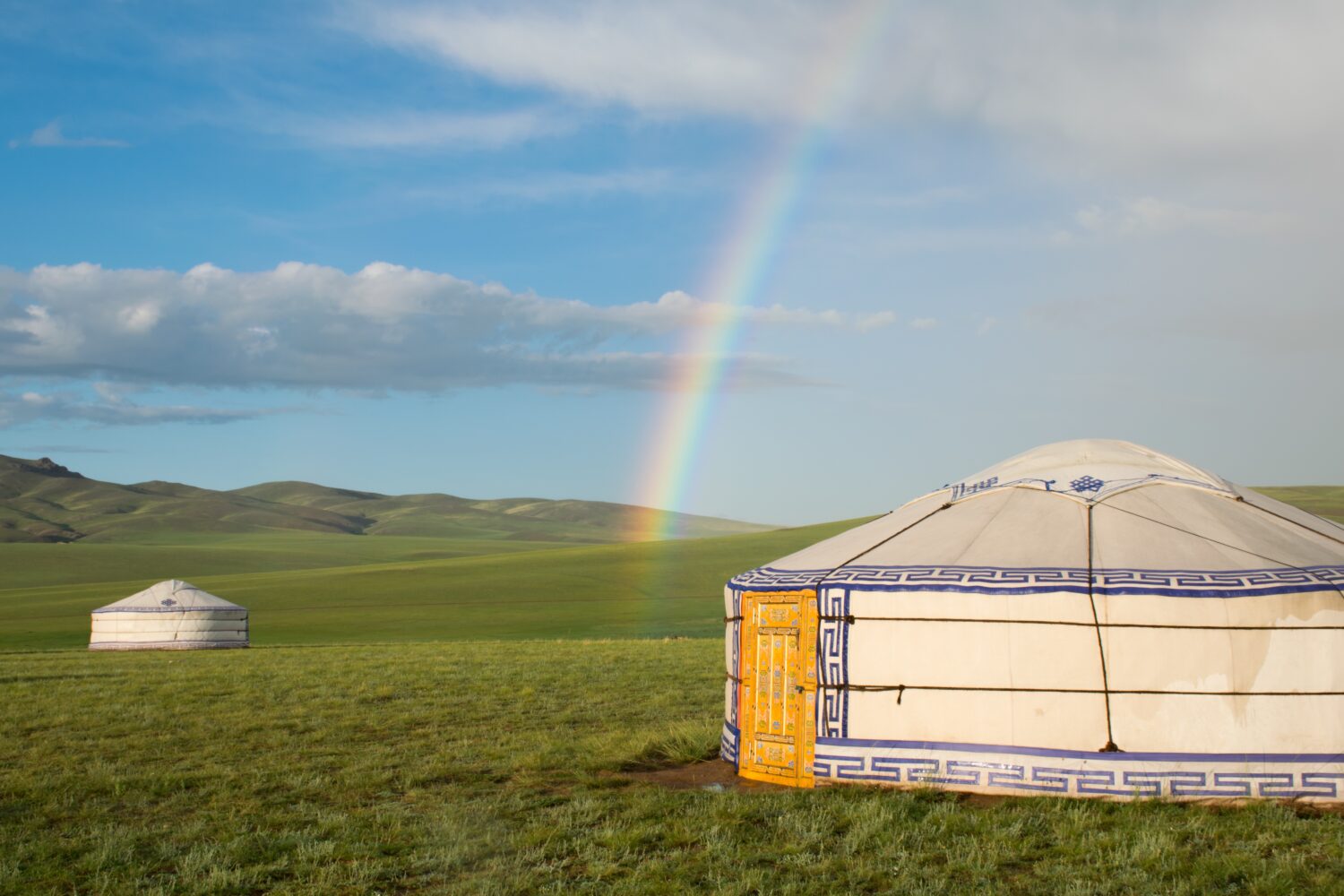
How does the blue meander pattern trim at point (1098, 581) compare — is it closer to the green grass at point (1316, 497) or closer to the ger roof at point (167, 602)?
the ger roof at point (167, 602)

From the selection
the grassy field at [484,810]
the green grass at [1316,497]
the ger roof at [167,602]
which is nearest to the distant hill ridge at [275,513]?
the green grass at [1316,497]

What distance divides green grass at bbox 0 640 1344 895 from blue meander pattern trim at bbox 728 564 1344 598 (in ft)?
3.74

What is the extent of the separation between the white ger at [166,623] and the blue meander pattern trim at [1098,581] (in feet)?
63.5

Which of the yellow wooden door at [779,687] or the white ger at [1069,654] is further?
the yellow wooden door at [779,687]

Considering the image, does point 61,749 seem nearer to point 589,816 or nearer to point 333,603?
point 589,816

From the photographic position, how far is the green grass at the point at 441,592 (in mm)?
32125

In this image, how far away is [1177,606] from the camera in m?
6.31

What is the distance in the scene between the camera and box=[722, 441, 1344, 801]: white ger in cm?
623

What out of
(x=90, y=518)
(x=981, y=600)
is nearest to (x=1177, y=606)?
(x=981, y=600)

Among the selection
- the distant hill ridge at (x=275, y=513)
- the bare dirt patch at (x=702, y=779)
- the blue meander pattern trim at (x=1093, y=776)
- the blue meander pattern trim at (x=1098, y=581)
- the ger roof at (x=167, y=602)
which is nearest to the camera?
the blue meander pattern trim at (x=1093, y=776)

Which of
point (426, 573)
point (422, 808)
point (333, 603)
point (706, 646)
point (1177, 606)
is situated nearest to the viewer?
point (1177, 606)

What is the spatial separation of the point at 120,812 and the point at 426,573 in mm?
43246

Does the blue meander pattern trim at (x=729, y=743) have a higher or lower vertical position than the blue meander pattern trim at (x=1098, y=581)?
lower

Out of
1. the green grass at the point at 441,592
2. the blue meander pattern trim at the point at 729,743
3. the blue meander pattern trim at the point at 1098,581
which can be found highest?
the blue meander pattern trim at the point at 1098,581
